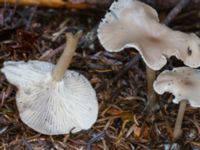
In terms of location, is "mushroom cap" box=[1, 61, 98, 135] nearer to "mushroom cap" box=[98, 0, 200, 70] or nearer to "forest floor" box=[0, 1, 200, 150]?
"forest floor" box=[0, 1, 200, 150]

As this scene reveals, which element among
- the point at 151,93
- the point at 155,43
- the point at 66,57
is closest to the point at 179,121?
the point at 151,93

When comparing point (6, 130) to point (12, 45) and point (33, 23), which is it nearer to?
point (12, 45)

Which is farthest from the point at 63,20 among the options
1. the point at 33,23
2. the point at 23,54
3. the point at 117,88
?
the point at 117,88

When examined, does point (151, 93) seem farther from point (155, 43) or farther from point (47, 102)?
point (47, 102)

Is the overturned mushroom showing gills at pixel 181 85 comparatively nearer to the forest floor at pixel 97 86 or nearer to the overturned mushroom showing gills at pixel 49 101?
the forest floor at pixel 97 86

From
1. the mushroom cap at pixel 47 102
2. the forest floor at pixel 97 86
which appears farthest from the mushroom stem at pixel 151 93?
the mushroom cap at pixel 47 102

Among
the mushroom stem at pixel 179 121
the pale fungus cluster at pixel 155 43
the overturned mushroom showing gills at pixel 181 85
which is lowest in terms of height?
the mushroom stem at pixel 179 121
